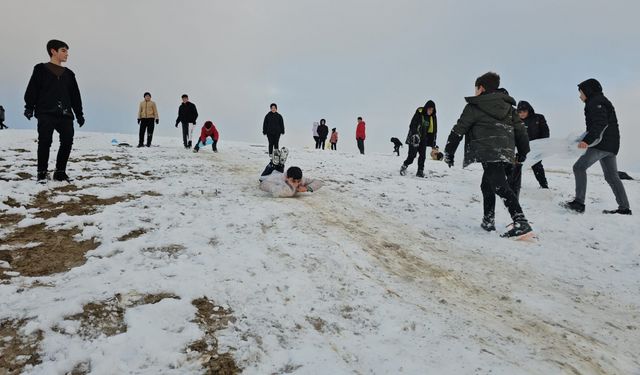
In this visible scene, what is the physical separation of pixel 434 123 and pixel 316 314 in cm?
929

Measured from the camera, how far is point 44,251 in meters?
3.90

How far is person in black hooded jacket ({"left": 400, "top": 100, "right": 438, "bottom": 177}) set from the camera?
10906mm

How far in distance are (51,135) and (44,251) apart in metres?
3.48

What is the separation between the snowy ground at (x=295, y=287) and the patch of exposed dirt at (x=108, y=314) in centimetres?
1

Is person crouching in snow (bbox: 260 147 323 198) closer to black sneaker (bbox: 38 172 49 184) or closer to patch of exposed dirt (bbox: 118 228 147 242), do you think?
patch of exposed dirt (bbox: 118 228 147 242)

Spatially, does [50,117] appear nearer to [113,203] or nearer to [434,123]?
[113,203]

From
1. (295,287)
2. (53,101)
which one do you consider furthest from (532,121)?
(53,101)

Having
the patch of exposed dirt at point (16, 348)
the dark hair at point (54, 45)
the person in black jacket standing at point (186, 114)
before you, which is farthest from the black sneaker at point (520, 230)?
the person in black jacket standing at point (186, 114)

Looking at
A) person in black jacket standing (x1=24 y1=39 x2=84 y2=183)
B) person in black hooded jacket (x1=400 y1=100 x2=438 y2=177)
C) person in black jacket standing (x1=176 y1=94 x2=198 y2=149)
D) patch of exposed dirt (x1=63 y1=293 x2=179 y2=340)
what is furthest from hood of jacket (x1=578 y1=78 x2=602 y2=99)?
person in black jacket standing (x1=176 y1=94 x2=198 y2=149)

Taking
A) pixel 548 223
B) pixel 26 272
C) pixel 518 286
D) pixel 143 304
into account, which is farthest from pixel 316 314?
pixel 548 223

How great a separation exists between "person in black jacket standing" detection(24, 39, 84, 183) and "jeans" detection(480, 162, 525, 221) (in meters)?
6.87

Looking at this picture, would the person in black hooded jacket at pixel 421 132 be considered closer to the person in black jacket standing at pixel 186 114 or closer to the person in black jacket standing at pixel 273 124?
the person in black jacket standing at pixel 273 124

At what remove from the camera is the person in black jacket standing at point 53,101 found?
633 cm

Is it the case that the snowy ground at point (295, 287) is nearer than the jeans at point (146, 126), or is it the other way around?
the snowy ground at point (295, 287)
